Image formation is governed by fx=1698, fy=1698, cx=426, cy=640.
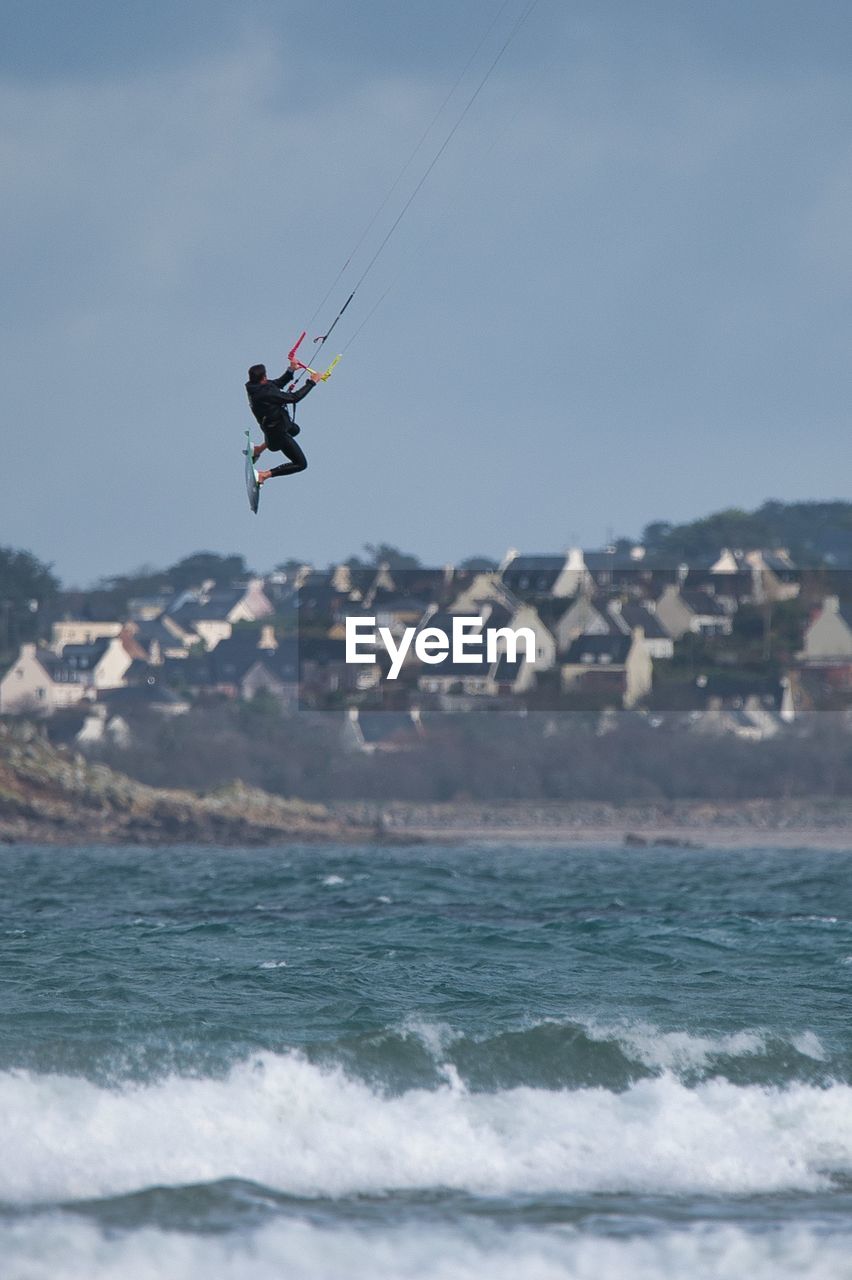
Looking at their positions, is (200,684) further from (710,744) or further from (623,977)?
(623,977)

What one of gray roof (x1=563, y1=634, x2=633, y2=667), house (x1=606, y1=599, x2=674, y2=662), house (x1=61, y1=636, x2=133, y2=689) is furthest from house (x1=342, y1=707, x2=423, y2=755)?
house (x1=61, y1=636, x2=133, y2=689)

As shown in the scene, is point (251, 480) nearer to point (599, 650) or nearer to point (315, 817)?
point (315, 817)

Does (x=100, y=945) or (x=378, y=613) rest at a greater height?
(x=378, y=613)

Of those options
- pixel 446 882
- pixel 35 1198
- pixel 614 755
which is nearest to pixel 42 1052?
pixel 35 1198

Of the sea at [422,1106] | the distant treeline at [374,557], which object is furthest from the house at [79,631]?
the sea at [422,1106]

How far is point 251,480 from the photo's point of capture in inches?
540

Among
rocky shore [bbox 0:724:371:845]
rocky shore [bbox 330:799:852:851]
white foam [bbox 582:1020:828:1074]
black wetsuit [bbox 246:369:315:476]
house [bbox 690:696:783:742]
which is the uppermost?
black wetsuit [bbox 246:369:315:476]

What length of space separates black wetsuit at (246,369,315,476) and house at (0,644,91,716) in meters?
61.0

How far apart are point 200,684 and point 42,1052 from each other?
222 feet

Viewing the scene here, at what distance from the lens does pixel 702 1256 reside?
29.9 ft

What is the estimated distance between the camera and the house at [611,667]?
74875 millimetres

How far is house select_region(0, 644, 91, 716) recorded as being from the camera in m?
73.3

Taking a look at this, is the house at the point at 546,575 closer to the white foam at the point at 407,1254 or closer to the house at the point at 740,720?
the house at the point at 740,720

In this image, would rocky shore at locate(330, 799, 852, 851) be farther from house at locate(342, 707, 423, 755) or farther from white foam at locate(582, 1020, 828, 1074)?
white foam at locate(582, 1020, 828, 1074)
